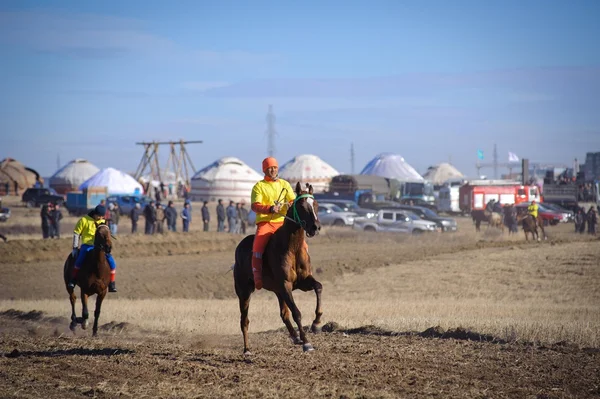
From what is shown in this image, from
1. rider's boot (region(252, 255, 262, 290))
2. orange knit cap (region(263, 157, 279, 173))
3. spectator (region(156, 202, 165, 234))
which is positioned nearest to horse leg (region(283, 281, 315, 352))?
rider's boot (region(252, 255, 262, 290))

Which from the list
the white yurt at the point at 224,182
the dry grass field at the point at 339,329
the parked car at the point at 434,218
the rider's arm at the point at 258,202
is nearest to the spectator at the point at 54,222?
the dry grass field at the point at 339,329

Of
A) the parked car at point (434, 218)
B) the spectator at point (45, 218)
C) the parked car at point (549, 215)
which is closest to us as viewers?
the spectator at point (45, 218)

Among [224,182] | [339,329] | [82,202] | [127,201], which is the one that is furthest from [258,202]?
[224,182]

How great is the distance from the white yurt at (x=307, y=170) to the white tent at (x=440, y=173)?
927 inches

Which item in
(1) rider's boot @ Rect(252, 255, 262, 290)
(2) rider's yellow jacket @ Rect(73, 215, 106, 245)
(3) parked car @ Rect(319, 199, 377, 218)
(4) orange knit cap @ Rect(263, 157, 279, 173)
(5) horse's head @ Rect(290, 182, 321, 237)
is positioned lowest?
(3) parked car @ Rect(319, 199, 377, 218)

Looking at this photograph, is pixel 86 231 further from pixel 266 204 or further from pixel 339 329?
pixel 266 204

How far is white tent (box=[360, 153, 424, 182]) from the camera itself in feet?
326

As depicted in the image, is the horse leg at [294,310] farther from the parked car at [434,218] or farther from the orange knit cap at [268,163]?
the parked car at [434,218]

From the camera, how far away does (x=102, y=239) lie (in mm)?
16281

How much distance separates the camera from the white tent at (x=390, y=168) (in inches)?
3912

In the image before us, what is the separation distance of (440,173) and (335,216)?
78812mm

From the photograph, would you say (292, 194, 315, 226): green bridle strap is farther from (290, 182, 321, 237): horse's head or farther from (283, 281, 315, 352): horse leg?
(283, 281, 315, 352): horse leg

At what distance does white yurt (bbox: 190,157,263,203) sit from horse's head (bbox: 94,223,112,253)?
235 ft

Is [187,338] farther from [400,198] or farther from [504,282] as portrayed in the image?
[400,198]
